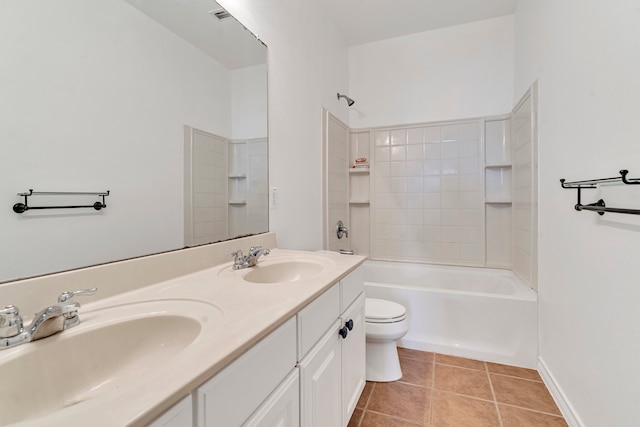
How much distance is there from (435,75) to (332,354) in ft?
9.15

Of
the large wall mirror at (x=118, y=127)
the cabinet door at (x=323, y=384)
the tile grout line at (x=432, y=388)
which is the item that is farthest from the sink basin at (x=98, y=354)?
the tile grout line at (x=432, y=388)

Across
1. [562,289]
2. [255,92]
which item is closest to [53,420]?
[255,92]

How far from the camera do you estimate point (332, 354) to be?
111 cm

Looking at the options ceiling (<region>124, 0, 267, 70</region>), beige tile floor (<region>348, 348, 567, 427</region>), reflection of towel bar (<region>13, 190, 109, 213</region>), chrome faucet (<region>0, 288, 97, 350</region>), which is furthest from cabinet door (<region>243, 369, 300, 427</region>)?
ceiling (<region>124, 0, 267, 70</region>)

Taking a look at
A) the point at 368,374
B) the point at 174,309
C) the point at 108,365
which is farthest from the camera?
the point at 368,374

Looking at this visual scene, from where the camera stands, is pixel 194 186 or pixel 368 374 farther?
pixel 368 374

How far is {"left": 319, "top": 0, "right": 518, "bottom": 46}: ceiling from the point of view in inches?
94.5

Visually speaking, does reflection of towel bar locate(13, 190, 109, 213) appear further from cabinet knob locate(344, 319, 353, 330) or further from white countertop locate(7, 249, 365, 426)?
cabinet knob locate(344, 319, 353, 330)

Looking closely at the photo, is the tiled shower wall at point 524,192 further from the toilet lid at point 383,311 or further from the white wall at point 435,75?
the toilet lid at point 383,311

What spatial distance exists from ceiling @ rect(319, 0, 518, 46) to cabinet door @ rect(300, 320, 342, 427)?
8.57 feet

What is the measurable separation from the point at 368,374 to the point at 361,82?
2776 millimetres

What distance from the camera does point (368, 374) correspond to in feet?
6.01

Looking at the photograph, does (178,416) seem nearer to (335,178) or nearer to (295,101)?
(295,101)

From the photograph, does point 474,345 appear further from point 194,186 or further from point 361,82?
point 361,82
